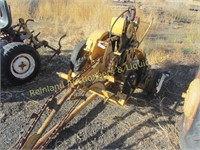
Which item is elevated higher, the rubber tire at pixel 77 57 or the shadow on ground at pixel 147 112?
the rubber tire at pixel 77 57

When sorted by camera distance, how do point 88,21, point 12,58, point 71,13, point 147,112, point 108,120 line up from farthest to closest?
point 71,13
point 88,21
point 12,58
point 147,112
point 108,120

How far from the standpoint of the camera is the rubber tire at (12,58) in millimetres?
4738

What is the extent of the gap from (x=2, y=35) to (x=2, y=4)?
0.53 meters

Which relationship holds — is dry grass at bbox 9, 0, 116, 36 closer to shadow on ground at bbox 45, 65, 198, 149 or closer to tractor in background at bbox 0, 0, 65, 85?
tractor in background at bbox 0, 0, 65, 85

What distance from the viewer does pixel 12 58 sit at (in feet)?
15.7

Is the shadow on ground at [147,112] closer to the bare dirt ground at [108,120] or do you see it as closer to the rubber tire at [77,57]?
the bare dirt ground at [108,120]

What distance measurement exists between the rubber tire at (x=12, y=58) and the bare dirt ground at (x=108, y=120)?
11 cm

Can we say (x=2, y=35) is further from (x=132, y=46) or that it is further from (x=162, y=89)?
(x=162, y=89)

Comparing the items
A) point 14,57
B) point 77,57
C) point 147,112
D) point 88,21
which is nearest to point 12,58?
point 14,57

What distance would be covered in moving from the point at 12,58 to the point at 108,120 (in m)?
1.75

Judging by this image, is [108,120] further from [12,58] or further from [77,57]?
[12,58]

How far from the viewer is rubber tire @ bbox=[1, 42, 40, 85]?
4.74m

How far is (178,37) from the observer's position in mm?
8242

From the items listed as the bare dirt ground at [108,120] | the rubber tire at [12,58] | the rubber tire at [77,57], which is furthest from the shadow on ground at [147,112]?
the rubber tire at [12,58]
